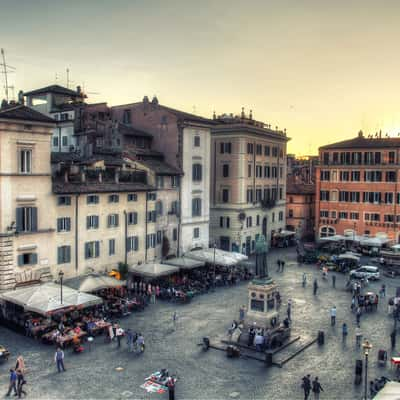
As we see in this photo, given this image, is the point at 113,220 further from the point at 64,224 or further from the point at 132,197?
the point at 64,224

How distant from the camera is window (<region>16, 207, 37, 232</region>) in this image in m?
34.7

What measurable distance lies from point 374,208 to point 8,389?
179ft

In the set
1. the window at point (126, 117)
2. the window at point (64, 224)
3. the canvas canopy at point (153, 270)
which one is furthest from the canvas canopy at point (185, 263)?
the window at point (126, 117)

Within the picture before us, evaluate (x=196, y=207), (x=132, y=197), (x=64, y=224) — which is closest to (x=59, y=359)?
(x=64, y=224)

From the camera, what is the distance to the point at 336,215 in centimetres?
6956

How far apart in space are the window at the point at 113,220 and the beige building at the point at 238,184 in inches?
844

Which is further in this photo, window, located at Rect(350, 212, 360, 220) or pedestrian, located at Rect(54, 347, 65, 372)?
window, located at Rect(350, 212, 360, 220)

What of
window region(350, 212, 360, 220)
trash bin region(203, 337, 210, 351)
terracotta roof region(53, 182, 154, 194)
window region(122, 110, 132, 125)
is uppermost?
window region(122, 110, 132, 125)

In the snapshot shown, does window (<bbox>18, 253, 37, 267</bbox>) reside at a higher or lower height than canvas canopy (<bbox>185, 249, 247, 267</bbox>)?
higher

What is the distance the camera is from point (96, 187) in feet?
133

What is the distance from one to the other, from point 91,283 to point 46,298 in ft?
16.1

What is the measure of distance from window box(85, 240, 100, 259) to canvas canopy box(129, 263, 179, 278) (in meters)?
3.41

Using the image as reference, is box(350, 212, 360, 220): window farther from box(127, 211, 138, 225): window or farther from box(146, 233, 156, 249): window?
box(127, 211, 138, 225): window

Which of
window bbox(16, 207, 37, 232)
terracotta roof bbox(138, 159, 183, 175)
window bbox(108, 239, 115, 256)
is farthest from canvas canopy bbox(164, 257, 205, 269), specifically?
window bbox(16, 207, 37, 232)
